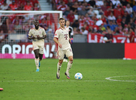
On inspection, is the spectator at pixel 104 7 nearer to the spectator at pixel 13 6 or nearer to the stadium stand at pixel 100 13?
the stadium stand at pixel 100 13

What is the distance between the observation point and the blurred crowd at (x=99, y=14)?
22.6 metres

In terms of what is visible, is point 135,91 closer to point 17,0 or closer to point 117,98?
point 117,98

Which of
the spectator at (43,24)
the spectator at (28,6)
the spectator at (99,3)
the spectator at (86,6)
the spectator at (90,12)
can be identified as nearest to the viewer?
the spectator at (43,24)

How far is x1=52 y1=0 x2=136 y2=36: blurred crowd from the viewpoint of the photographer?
74.3 feet

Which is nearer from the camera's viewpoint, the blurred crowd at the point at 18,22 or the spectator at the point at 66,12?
the blurred crowd at the point at 18,22

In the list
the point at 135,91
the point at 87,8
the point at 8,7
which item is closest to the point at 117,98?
the point at 135,91

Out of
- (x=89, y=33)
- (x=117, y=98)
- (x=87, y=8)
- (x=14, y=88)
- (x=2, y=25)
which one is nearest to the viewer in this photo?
(x=117, y=98)

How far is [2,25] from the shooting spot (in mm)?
20047

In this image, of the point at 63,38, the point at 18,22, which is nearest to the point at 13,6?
the point at 18,22

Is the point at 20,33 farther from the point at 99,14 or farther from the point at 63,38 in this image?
the point at 63,38

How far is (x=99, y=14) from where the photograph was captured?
24.2 metres

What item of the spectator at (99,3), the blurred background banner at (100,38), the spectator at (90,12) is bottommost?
the blurred background banner at (100,38)

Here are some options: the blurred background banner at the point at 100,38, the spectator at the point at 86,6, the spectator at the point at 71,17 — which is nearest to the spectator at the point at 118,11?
the spectator at the point at 86,6

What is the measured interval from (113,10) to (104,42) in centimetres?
463
